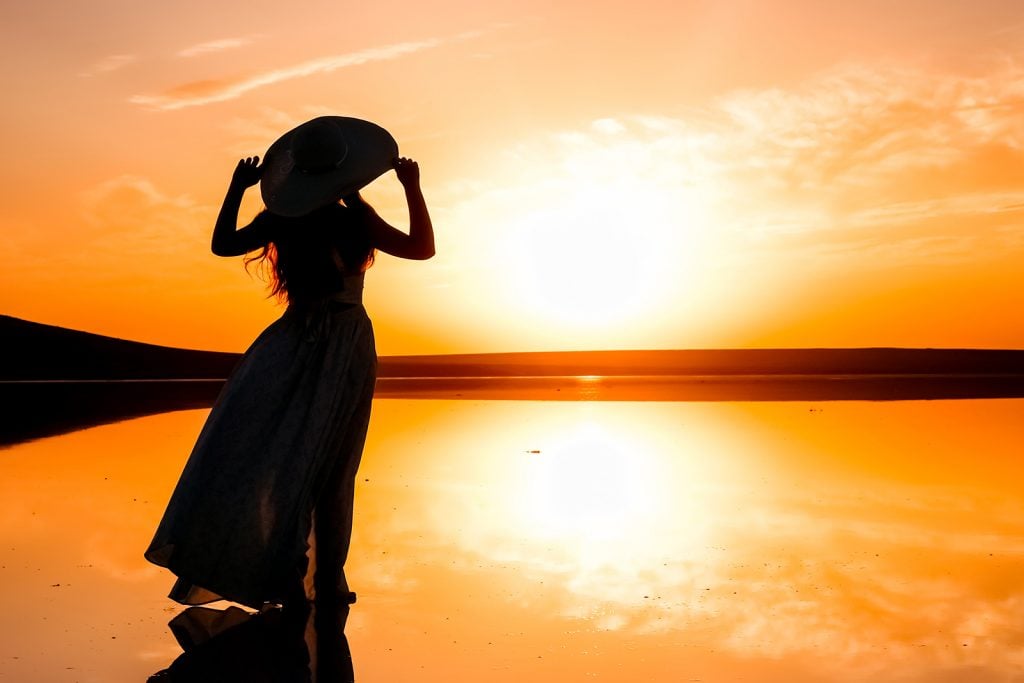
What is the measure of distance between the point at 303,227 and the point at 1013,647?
391cm

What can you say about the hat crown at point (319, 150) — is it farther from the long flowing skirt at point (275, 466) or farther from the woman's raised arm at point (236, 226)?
the long flowing skirt at point (275, 466)

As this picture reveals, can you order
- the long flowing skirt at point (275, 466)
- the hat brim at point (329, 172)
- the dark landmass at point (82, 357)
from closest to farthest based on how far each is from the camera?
the long flowing skirt at point (275, 466) < the hat brim at point (329, 172) < the dark landmass at point (82, 357)

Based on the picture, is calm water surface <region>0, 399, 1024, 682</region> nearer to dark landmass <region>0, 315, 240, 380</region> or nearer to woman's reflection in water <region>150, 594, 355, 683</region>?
woman's reflection in water <region>150, 594, 355, 683</region>

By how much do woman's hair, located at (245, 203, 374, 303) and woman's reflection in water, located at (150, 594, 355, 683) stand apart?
1.65 metres

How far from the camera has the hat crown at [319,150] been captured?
5.92 meters

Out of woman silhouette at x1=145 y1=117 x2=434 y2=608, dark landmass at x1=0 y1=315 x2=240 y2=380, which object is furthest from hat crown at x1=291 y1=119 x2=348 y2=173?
dark landmass at x1=0 y1=315 x2=240 y2=380

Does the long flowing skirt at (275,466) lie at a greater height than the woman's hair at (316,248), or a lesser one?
lesser

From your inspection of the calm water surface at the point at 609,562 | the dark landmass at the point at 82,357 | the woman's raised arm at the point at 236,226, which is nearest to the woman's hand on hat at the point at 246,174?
the woman's raised arm at the point at 236,226

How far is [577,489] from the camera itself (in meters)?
9.84

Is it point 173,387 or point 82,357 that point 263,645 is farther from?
point 82,357

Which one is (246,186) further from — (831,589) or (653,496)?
(653,496)

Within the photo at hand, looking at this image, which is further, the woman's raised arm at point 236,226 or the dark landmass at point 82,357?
the dark landmass at point 82,357

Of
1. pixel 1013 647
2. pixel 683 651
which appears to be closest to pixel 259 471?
pixel 683 651

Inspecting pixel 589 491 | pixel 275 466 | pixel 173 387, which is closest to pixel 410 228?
pixel 275 466
